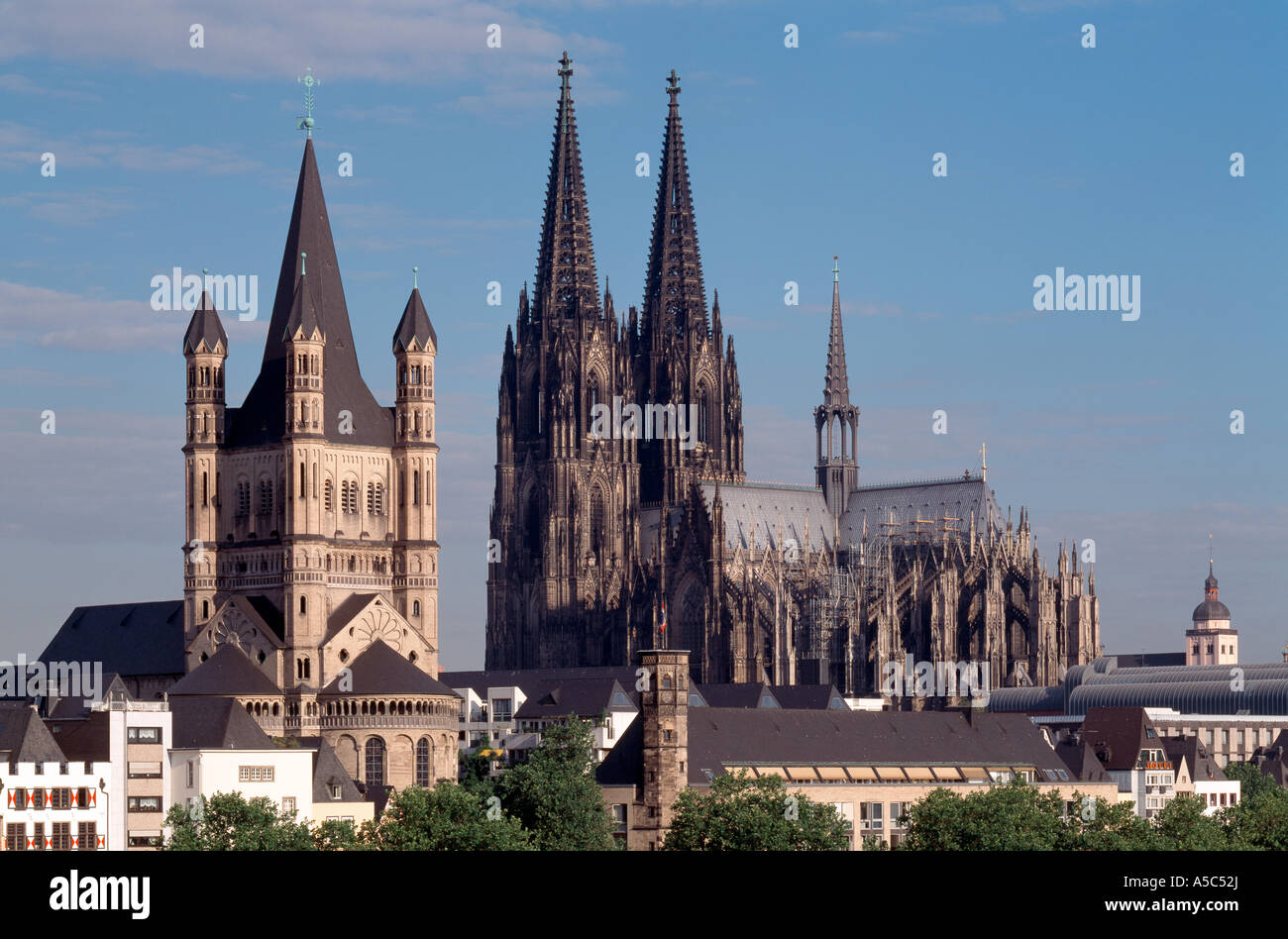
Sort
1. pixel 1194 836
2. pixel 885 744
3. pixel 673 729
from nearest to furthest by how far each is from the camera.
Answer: pixel 1194 836 → pixel 673 729 → pixel 885 744

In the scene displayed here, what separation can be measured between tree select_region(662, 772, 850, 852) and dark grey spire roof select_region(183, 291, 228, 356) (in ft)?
176

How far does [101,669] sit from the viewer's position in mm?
158750

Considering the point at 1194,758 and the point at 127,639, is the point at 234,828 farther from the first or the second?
the point at 1194,758

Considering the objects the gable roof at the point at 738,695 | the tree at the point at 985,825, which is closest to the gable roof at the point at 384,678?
the gable roof at the point at 738,695

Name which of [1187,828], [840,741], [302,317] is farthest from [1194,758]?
[302,317]

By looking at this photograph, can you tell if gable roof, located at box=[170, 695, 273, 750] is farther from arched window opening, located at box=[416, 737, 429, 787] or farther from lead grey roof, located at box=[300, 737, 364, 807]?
arched window opening, located at box=[416, 737, 429, 787]

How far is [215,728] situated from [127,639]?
43025 mm

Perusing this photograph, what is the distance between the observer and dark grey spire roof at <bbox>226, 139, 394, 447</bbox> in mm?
148750

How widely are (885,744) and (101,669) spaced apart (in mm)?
53024

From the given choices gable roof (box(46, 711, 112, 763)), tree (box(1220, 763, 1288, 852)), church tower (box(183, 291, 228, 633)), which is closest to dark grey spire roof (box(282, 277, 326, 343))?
church tower (box(183, 291, 228, 633))

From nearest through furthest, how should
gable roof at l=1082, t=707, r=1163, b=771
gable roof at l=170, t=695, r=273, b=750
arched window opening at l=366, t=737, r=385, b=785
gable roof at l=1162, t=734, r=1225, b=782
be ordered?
gable roof at l=170, t=695, r=273, b=750 < arched window opening at l=366, t=737, r=385, b=785 < gable roof at l=1082, t=707, r=1163, b=771 < gable roof at l=1162, t=734, r=1225, b=782

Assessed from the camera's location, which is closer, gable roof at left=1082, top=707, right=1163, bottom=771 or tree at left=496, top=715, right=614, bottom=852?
tree at left=496, top=715, right=614, bottom=852
